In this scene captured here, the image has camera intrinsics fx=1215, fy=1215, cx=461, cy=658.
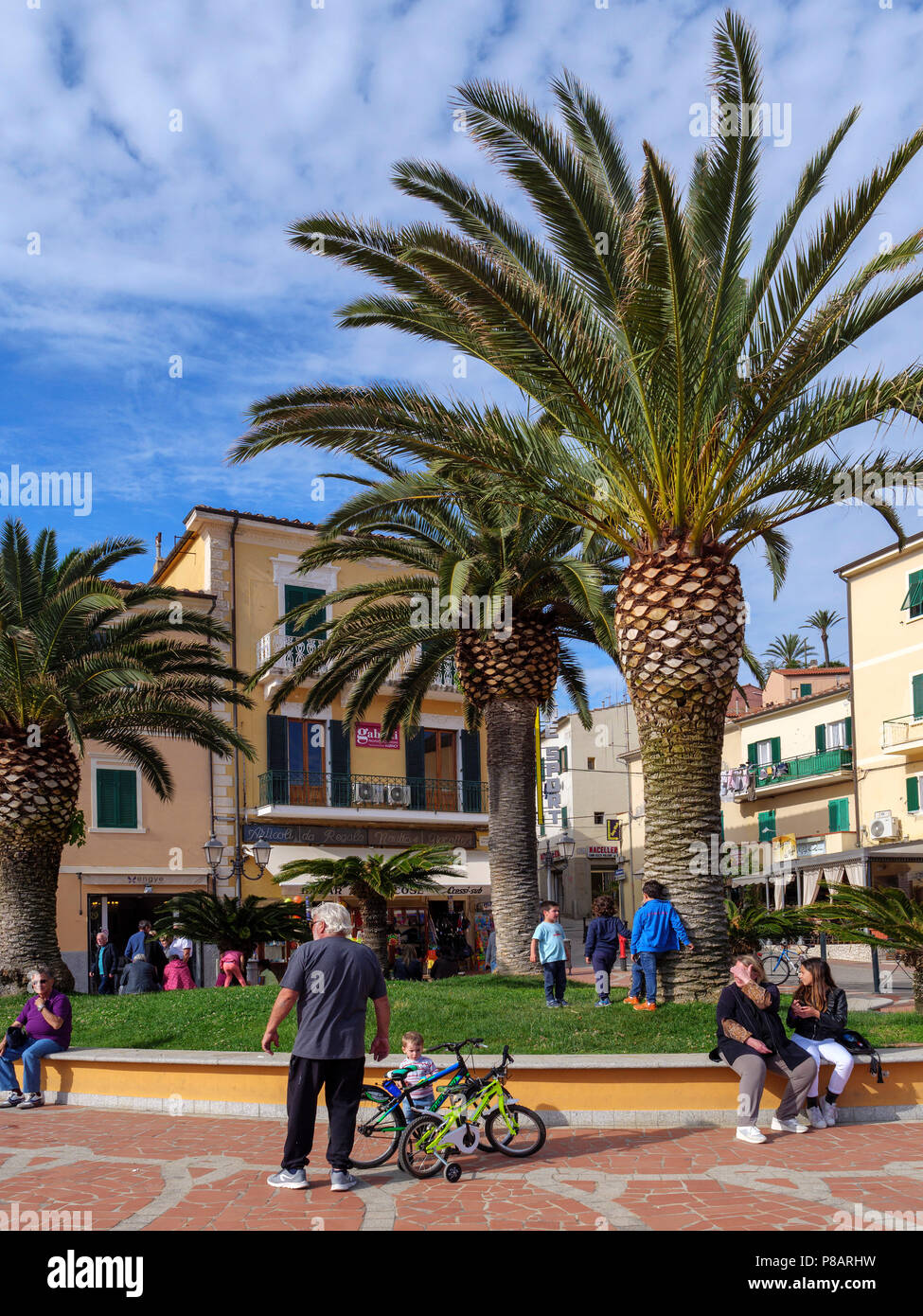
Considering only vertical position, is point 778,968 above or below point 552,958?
below

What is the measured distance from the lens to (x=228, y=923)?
57.3 ft

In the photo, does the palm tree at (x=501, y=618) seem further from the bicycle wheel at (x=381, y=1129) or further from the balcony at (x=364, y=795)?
the balcony at (x=364, y=795)

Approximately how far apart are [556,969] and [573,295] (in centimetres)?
668

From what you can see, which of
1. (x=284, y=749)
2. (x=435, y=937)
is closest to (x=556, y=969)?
(x=435, y=937)

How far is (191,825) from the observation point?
3070 cm

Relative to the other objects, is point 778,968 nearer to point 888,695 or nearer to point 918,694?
point 918,694

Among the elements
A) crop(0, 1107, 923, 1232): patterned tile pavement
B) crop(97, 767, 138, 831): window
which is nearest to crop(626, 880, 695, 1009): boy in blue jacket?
crop(0, 1107, 923, 1232): patterned tile pavement

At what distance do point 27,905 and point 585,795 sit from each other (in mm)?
49394

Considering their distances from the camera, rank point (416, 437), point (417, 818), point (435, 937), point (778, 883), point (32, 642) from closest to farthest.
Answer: point (416, 437)
point (32, 642)
point (435, 937)
point (417, 818)
point (778, 883)

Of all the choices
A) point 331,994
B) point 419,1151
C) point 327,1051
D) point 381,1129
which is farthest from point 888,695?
point 327,1051

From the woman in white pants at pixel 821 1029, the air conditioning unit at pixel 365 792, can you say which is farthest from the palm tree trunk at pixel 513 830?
the air conditioning unit at pixel 365 792

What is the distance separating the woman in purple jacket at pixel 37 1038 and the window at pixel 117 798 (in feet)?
59.9

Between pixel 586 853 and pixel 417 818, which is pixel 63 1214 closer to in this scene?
pixel 417 818

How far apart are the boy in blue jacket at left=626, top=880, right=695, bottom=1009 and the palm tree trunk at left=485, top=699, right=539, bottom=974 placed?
229 inches
